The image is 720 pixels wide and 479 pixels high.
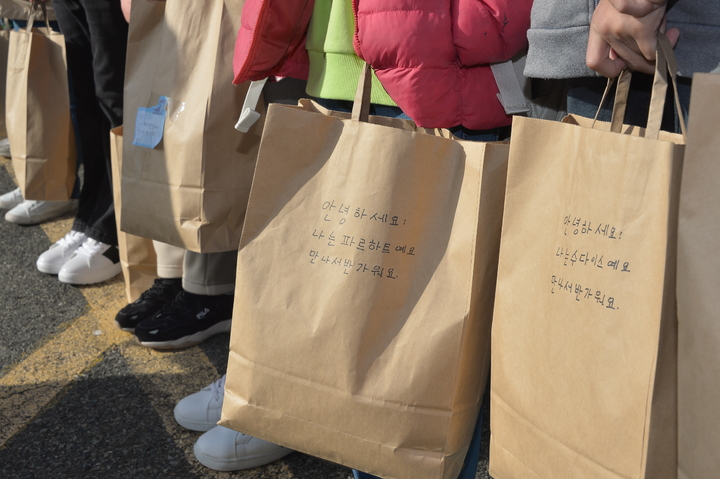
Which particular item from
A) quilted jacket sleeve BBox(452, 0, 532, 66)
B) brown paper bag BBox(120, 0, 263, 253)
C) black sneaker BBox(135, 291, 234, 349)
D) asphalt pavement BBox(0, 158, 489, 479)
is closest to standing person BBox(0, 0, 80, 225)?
asphalt pavement BBox(0, 158, 489, 479)

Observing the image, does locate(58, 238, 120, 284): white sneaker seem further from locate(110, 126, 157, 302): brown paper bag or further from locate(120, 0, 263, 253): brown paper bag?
locate(120, 0, 263, 253): brown paper bag

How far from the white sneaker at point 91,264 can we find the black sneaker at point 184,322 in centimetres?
59

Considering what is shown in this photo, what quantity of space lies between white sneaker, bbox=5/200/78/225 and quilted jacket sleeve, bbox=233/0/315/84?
235 cm

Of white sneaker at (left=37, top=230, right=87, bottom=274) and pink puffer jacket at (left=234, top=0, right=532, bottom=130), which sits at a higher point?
pink puffer jacket at (left=234, top=0, right=532, bottom=130)

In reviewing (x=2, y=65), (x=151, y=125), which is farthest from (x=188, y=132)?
(x=2, y=65)

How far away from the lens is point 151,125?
1608 millimetres

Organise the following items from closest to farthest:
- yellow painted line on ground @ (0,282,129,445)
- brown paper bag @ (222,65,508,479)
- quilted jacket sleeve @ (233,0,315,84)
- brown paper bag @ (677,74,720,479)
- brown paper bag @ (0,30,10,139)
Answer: brown paper bag @ (677,74,720,479) → brown paper bag @ (222,65,508,479) → quilted jacket sleeve @ (233,0,315,84) → yellow painted line on ground @ (0,282,129,445) → brown paper bag @ (0,30,10,139)

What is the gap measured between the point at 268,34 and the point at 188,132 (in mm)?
398

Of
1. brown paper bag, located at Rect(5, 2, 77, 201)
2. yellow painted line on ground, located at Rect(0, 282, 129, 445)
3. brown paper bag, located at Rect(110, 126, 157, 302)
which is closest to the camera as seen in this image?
yellow painted line on ground, located at Rect(0, 282, 129, 445)

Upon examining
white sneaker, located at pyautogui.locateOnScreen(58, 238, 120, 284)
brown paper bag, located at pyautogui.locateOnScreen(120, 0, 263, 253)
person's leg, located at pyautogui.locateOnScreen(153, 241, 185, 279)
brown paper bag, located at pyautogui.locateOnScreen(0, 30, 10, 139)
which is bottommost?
white sneaker, located at pyautogui.locateOnScreen(58, 238, 120, 284)

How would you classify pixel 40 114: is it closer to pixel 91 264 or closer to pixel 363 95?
pixel 91 264

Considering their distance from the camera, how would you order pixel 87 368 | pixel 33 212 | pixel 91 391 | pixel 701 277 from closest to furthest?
pixel 701 277
pixel 91 391
pixel 87 368
pixel 33 212

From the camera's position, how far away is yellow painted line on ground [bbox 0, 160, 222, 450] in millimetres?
1882

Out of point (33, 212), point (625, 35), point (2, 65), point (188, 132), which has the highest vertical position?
point (2, 65)
